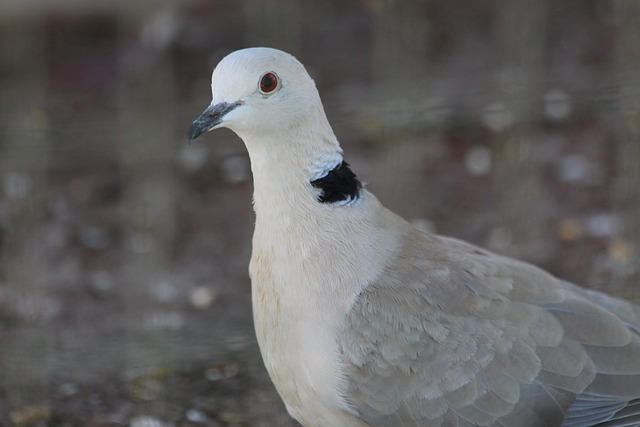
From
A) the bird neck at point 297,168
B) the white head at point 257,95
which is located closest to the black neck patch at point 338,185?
the bird neck at point 297,168

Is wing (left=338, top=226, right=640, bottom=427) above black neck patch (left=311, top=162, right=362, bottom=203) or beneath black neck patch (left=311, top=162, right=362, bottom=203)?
beneath

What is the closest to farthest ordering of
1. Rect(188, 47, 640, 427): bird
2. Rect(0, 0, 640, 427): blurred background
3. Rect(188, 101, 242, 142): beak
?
Rect(188, 101, 242, 142): beak, Rect(188, 47, 640, 427): bird, Rect(0, 0, 640, 427): blurred background

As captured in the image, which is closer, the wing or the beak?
the beak

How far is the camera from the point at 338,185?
2904 millimetres

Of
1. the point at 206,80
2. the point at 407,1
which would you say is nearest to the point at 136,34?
the point at 206,80

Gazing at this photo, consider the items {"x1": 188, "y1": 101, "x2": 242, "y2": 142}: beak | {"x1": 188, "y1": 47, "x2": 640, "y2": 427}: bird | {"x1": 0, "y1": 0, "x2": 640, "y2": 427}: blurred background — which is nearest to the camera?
{"x1": 188, "y1": 101, "x2": 242, "y2": 142}: beak

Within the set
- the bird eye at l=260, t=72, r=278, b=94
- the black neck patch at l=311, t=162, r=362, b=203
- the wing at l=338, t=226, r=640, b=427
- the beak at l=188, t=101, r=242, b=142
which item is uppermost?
the bird eye at l=260, t=72, r=278, b=94

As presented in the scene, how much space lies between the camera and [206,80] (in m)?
→ 6.01

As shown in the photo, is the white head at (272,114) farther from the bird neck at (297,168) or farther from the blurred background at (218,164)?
the blurred background at (218,164)

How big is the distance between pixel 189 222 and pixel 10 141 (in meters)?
1.11

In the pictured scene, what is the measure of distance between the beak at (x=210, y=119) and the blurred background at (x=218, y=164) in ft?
4.10

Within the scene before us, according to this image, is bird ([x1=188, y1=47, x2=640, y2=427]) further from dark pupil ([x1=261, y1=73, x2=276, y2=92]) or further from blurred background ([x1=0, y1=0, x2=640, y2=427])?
blurred background ([x1=0, y1=0, x2=640, y2=427])

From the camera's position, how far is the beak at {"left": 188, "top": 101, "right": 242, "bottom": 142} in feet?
8.68

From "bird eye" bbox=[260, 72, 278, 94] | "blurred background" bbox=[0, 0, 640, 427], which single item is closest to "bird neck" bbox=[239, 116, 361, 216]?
"bird eye" bbox=[260, 72, 278, 94]
